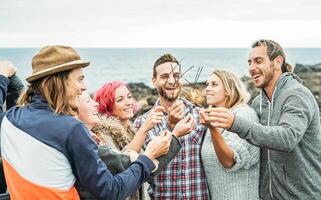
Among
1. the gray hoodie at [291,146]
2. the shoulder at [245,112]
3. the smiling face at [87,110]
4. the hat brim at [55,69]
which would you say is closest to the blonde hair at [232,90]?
the shoulder at [245,112]

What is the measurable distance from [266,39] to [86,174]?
259 centimetres

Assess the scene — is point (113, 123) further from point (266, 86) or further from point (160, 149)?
point (266, 86)

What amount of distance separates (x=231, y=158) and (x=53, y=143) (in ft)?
6.71

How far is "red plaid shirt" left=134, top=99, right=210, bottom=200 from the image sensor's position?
5.04 meters

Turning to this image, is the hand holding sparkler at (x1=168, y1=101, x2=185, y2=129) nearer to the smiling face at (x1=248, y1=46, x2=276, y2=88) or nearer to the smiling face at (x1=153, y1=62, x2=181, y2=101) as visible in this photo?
the smiling face at (x1=153, y1=62, x2=181, y2=101)

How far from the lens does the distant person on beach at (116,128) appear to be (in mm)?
3829

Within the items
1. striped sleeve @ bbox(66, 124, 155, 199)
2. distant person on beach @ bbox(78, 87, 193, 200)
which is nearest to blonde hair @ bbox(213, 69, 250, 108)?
distant person on beach @ bbox(78, 87, 193, 200)

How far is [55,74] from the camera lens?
326cm

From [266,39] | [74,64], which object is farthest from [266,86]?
[74,64]

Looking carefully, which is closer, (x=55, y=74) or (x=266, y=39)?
(x=55, y=74)

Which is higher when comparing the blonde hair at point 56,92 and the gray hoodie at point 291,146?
the blonde hair at point 56,92

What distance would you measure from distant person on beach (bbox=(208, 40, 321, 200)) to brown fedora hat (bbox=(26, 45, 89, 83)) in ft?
4.71

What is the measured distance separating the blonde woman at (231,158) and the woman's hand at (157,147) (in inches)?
32.8

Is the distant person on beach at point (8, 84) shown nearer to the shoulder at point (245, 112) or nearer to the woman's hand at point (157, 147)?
the woman's hand at point (157, 147)
